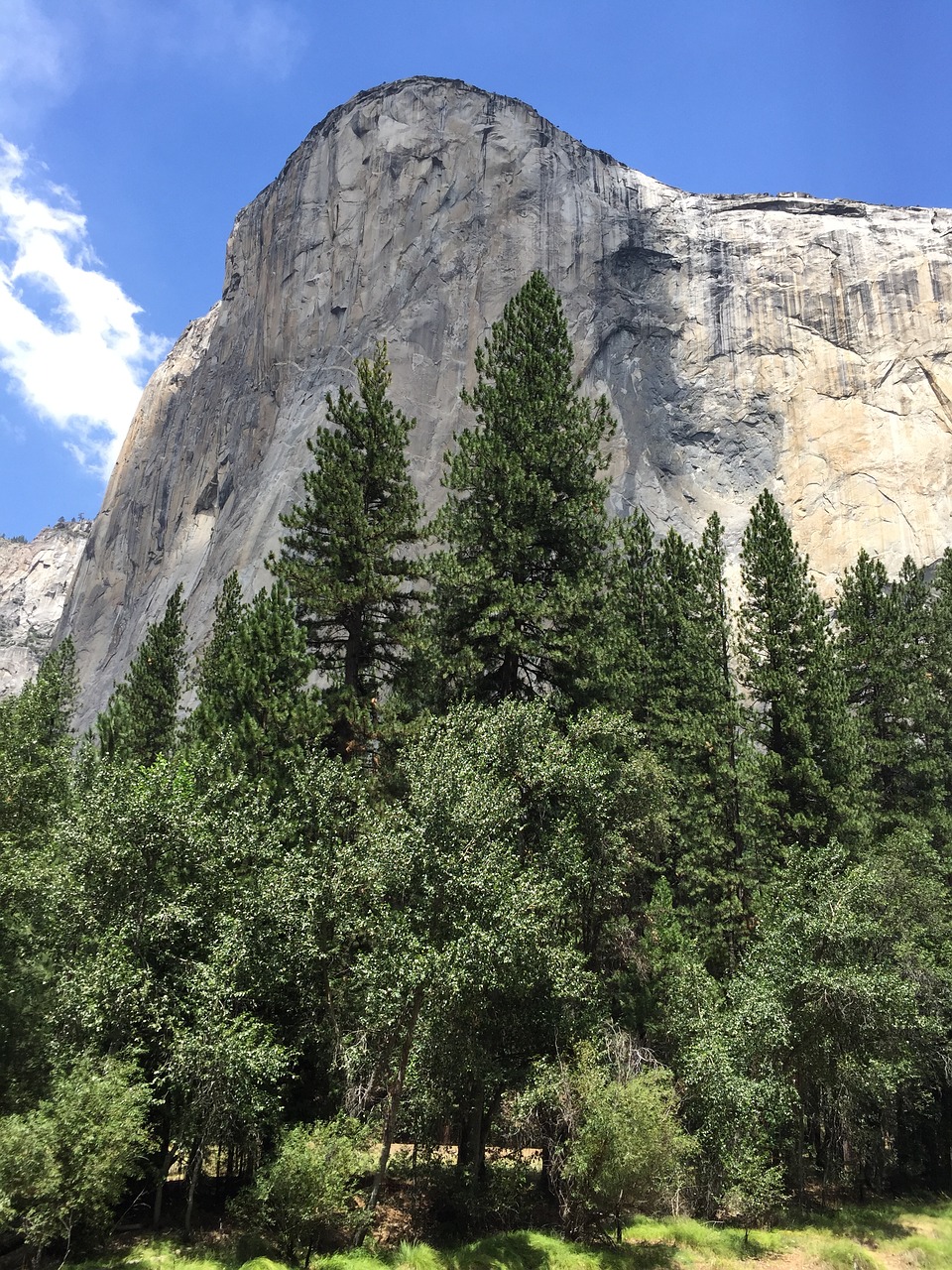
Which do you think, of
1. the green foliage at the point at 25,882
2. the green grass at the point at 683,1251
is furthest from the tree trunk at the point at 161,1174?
the green foliage at the point at 25,882

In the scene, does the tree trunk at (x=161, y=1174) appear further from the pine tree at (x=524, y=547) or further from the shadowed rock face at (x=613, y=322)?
the shadowed rock face at (x=613, y=322)

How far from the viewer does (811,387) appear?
66.2 m

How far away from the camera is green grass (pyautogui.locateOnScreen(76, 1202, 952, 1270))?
43.7 ft

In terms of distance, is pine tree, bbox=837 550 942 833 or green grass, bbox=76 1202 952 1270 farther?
pine tree, bbox=837 550 942 833

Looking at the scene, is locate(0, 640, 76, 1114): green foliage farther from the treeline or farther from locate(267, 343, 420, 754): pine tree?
locate(267, 343, 420, 754): pine tree

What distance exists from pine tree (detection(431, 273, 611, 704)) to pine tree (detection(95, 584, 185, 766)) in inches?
581

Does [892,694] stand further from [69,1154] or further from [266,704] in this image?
[69,1154]

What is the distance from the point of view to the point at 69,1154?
11.9 meters

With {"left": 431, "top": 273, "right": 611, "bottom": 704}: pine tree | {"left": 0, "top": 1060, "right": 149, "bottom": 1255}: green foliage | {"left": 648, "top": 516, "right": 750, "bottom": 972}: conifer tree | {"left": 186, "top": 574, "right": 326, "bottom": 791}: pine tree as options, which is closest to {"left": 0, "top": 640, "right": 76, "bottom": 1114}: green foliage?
{"left": 0, "top": 1060, "right": 149, "bottom": 1255}: green foliage

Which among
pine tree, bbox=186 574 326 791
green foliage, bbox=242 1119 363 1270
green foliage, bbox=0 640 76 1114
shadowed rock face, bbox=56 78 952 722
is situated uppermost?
shadowed rock face, bbox=56 78 952 722

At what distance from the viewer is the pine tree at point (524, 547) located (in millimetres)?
21516

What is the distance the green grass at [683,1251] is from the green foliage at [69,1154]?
137 centimetres

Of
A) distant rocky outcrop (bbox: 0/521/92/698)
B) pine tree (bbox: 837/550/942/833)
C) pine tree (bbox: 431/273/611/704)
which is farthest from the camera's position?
distant rocky outcrop (bbox: 0/521/92/698)

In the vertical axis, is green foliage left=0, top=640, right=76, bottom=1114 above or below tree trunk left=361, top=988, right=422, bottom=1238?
above
